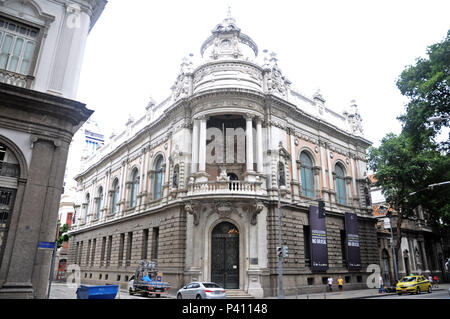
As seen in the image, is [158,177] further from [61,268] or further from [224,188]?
[61,268]

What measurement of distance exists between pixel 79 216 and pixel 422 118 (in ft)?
145

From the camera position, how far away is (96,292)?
14.9m

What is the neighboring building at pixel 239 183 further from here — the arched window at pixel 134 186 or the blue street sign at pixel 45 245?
the blue street sign at pixel 45 245

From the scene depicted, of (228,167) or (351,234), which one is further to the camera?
(351,234)

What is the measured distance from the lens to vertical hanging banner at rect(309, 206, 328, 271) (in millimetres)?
26141

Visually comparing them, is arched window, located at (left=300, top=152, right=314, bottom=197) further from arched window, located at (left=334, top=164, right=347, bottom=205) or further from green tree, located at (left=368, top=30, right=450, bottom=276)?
green tree, located at (left=368, top=30, right=450, bottom=276)

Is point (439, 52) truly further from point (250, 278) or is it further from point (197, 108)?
point (250, 278)

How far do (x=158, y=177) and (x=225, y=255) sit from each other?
11289mm

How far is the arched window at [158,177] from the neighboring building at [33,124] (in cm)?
1543

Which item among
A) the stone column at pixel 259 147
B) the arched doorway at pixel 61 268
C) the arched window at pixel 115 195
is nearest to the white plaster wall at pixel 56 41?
the stone column at pixel 259 147

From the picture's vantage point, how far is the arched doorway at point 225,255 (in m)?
23.0

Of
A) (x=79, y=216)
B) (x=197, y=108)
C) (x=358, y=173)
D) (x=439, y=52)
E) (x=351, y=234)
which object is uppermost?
(x=439, y=52)
